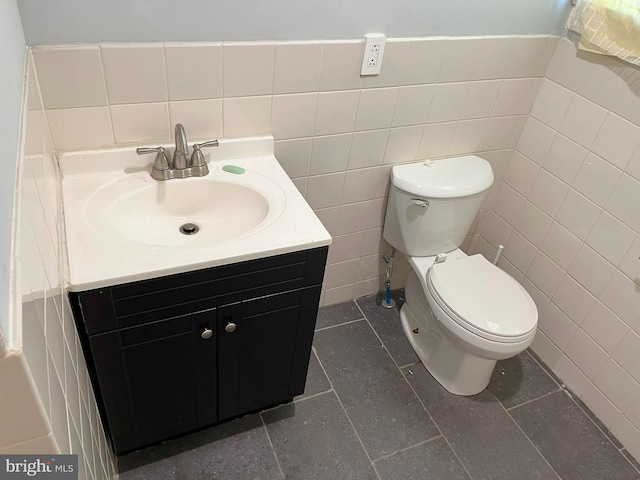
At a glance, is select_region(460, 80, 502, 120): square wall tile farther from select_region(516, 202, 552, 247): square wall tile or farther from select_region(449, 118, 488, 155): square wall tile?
select_region(516, 202, 552, 247): square wall tile

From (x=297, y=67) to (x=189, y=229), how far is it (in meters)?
0.55

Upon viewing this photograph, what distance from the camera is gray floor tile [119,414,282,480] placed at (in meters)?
1.48

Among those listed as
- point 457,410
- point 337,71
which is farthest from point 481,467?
point 337,71

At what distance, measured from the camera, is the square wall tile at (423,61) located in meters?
1.50

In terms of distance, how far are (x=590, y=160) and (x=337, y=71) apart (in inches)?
36.1

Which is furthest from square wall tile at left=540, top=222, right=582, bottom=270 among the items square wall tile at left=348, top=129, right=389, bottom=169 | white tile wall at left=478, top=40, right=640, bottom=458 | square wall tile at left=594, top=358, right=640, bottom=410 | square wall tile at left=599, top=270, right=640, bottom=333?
square wall tile at left=348, top=129, right=389, bottom=169

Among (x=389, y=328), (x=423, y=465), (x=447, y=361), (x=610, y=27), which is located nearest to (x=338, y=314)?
(x=389, y=328)

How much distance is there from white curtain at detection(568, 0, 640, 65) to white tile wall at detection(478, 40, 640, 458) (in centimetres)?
5

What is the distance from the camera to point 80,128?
126 cm

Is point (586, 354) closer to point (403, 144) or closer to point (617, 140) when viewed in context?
point (617, 140)

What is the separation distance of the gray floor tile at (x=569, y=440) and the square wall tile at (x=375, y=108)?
114cm

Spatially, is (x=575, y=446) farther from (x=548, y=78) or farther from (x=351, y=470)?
(x=548, y=78)

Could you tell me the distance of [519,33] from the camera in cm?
Result: 161

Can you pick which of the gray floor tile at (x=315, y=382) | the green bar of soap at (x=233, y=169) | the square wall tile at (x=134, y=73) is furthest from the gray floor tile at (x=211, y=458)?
the square wall tile at (x=134, y=73)
